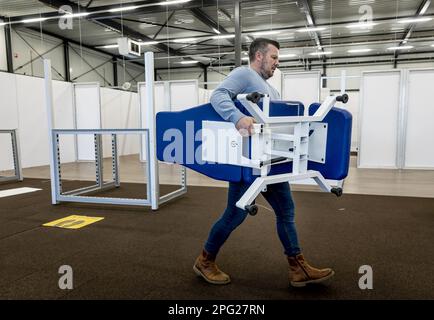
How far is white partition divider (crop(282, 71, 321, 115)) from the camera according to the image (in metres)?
6.59

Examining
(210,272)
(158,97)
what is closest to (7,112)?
(158,97)

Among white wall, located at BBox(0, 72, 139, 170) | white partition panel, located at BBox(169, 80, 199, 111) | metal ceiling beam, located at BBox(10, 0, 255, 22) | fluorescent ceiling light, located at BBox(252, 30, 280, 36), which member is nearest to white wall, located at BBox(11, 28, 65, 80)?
metal ceiling beam, located at BBox(10, 0, 255, 22)

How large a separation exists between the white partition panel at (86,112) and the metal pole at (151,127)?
16.7 ft

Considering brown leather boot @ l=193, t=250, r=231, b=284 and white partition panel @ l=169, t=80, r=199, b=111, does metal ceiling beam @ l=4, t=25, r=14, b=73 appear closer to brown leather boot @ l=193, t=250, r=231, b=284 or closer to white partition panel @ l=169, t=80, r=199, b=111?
white partition panel @ l=169, t=80, r=199, b=111

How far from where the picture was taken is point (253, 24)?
935 cm

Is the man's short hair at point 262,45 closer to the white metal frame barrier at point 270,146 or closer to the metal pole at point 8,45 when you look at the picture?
the white metal frame barrier at point 270,146

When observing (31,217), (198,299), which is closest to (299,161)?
(198,299)

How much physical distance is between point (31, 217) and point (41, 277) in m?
1.63

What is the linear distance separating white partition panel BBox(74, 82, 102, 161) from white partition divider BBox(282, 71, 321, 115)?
14.9ft

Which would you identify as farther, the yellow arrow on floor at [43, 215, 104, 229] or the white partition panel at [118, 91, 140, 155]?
the white partition panel at [118, 91, 140, 155]

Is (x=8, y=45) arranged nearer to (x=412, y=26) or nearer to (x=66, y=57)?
(x=66, y=57)

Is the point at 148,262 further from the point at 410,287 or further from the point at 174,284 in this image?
the point at 410,287

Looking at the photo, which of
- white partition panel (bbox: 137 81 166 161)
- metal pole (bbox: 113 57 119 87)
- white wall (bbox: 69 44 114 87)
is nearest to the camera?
white partition panel (bbox: 137 81 166 161)
